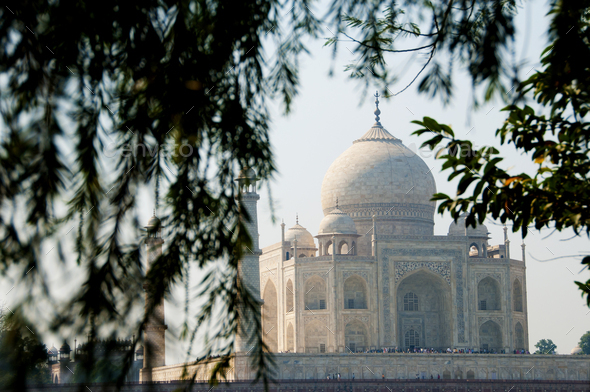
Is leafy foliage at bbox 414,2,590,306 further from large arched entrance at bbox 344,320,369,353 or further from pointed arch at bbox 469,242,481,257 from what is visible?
pointed arch at bbox 469,242,481,257

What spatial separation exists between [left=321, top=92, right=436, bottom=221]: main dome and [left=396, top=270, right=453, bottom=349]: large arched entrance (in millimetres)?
3117

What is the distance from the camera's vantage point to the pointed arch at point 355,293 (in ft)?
76.4

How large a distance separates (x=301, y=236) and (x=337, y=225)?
1838 mm

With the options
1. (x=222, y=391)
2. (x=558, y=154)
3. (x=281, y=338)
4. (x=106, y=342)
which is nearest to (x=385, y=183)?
(x=281, y=338)

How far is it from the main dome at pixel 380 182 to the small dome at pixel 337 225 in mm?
1933

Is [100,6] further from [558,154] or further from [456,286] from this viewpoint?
[456,286]

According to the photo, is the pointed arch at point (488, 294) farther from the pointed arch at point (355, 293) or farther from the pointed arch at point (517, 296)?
the pointed arch at point (355, 293)

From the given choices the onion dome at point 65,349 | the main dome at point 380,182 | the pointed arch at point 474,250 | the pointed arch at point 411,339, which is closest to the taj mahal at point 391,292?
the pointed arch at point 411,339

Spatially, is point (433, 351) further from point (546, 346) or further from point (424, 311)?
point (546, 346)

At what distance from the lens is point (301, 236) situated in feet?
85.1

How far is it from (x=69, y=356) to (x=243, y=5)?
3.77 feet

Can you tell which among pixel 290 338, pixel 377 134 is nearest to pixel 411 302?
pixel 290 338

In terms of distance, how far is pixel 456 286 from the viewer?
23453 mm

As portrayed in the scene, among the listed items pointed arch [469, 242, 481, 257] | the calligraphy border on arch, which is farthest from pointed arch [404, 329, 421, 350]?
pointed arch [469, 242, 481, 257]
